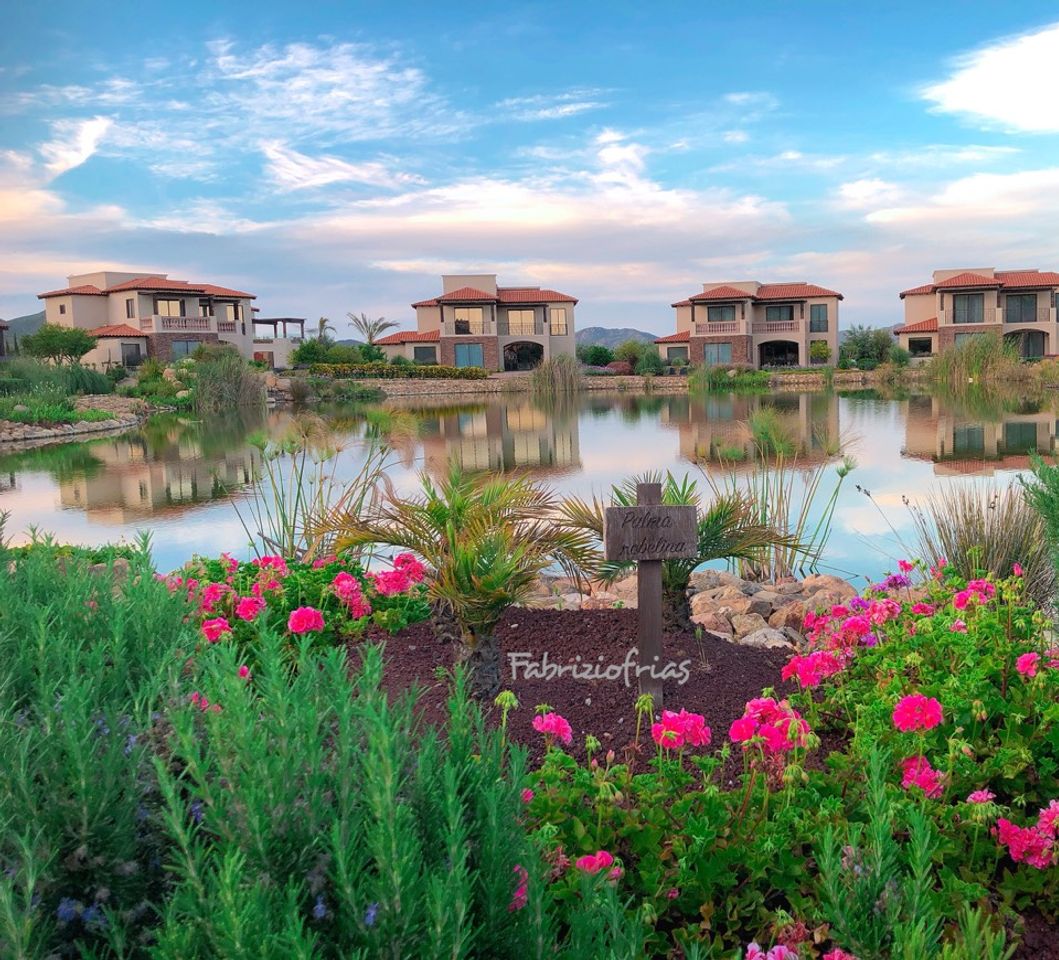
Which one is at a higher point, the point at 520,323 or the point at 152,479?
the point at 520,323

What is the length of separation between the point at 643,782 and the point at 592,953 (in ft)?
4.84

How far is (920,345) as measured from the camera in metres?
59.4

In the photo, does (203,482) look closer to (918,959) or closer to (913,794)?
(913,794)

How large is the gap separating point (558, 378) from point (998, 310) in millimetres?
29100

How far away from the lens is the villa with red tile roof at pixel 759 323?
57531 millimetres

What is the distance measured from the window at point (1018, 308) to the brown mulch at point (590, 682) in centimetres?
5906

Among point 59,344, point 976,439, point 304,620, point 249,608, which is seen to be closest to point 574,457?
point 976,439

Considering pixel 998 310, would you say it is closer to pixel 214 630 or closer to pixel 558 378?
pixel 558 378

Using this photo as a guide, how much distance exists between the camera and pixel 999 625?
13.5 feet

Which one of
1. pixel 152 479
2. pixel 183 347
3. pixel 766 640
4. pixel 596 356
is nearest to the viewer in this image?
pixel 766 640

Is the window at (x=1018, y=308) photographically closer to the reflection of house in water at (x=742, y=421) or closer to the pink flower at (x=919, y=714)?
the reflection of house in water at (x=742, y=421)

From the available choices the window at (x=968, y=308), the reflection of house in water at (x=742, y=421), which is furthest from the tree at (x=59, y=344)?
the window at (x=968, y=308)

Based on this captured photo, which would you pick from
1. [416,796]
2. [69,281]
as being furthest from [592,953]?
[69,281]

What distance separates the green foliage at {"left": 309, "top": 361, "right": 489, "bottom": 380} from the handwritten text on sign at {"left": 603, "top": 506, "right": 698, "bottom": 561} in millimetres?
43520
